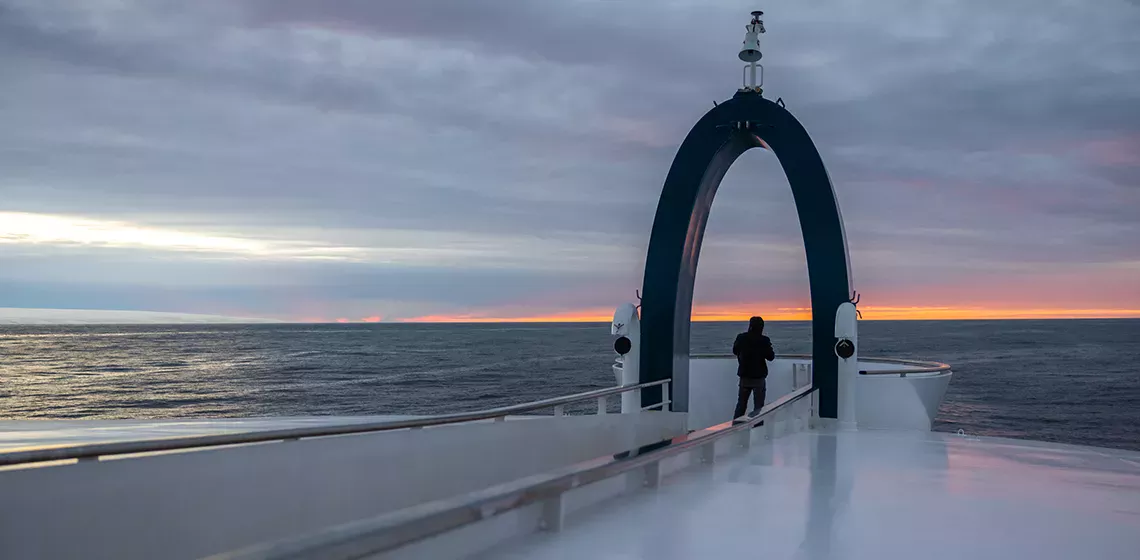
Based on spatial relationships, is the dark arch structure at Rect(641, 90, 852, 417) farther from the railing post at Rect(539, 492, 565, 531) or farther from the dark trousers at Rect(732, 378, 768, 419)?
the railing post at Rect(539, 492, 565, 531)

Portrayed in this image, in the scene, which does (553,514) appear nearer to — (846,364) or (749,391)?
(749,391)

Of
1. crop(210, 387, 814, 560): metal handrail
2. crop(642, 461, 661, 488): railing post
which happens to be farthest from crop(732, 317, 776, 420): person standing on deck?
crop(210, 387, 814, 560): metal handrail

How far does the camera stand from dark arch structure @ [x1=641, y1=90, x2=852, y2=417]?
36.6 ft

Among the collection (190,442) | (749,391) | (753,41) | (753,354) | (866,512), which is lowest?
(866,512)

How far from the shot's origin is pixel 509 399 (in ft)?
149

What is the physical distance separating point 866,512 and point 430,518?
306cm

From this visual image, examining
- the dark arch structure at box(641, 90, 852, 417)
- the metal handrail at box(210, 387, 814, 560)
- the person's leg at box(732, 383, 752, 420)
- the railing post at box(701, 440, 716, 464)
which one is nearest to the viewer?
the metal handrail at box(210, 387, 814, 560)

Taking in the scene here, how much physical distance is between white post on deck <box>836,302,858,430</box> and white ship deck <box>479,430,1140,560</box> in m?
3.03

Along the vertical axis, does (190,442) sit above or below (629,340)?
below

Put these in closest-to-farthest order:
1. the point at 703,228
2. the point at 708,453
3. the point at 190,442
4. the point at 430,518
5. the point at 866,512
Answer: the point at 430,518 → the point at 190,442 → the point at 866,512 → the point at 708,453 → the point at 703,228

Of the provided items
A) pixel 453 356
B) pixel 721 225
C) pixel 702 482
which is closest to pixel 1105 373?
pixel 721 225

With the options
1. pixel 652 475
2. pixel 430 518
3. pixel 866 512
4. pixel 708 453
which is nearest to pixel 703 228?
pixel 708 453

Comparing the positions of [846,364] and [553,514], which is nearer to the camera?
[553,514]

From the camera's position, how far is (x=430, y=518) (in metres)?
2.82
